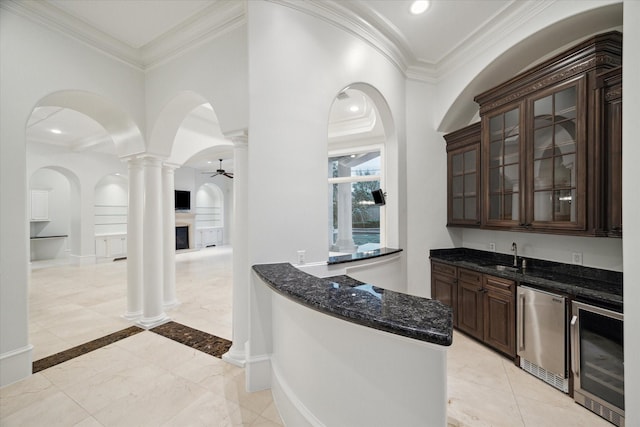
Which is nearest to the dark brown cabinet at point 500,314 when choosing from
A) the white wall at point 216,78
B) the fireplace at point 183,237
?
the white wall at point 216,78

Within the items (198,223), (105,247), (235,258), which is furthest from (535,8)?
(198,223)

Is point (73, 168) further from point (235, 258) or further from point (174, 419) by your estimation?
point (174, 419)

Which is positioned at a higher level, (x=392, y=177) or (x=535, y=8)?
(x=535, y=8)

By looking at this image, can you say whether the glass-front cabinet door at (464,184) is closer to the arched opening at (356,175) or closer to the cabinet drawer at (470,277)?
the cabinet drawer at (470,277)

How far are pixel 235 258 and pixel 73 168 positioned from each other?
755cm

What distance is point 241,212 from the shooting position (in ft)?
7.98

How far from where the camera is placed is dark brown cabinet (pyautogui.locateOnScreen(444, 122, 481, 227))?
3.15 metres

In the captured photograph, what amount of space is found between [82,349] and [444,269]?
4157 millimetres

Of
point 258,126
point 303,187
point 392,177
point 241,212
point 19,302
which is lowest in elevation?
point 19,302

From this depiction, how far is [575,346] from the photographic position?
198cm

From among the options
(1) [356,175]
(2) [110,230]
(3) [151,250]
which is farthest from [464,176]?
(2) [110,230]

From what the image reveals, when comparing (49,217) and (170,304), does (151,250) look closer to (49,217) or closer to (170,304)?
(170,304)

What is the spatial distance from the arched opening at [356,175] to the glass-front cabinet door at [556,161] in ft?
7.44

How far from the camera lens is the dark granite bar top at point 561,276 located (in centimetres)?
189
